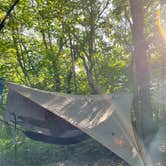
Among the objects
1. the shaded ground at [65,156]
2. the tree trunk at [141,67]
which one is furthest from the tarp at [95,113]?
the tree trunk at [141,67]

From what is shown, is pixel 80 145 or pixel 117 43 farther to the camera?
pixel 117 43

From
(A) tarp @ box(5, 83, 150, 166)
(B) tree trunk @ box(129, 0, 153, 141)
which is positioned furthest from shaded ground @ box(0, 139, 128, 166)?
(B) tree trunk @ box(129, 0, 153, 141)

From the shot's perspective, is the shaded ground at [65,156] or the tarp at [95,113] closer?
the tarp at [95,113]

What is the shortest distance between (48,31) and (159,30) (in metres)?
3.16

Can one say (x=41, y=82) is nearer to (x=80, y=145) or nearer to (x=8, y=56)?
(x=8, y=56)

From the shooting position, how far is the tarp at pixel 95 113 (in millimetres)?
2771

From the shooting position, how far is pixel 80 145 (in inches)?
185

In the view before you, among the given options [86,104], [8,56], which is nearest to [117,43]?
[8,56]

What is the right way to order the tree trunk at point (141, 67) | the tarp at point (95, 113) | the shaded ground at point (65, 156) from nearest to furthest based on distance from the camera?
the tarp at point (95, 113) < the shaded ground at point (65, 156) < the tree trunk at point (141, 67)

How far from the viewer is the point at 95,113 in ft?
11.1

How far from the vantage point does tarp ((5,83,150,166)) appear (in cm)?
277

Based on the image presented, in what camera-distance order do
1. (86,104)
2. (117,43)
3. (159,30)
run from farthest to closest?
(117,43) → (159,30) → (86,104)

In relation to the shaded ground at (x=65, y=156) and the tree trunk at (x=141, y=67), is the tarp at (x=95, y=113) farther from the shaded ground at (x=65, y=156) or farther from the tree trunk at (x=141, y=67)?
the tree trunk at (x=141, y=67)

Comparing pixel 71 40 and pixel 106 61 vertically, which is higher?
pixel 71 40
